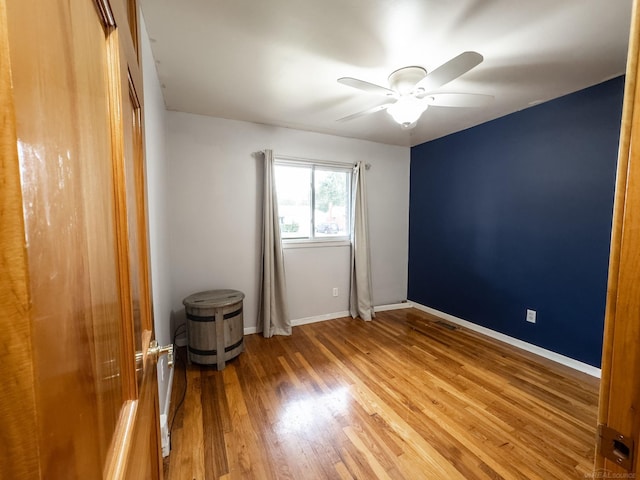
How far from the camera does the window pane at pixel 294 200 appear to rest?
3.23m

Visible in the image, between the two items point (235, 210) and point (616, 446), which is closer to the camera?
point (616, 446)

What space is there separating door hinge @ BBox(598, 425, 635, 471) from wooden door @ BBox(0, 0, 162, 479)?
837mm

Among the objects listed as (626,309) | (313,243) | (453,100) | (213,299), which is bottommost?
(213,299)

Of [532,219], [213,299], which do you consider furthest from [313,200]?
[532,219]

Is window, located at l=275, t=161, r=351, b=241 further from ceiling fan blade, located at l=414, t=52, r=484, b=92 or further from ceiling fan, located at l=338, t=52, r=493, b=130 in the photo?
ceiling fan blade, located at l=414, t=52, r=484, b=92

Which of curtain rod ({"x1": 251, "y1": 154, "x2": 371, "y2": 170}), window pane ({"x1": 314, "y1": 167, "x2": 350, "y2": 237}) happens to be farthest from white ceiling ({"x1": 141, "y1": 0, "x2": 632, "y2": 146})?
window pane ({"x1": 314, "y1": 167, "x2": 350, "y2": 237})

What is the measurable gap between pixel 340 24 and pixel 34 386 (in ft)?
6.21

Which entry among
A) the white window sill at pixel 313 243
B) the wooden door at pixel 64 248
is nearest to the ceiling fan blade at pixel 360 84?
the wooden door at pixel 64 248

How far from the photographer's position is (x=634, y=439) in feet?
1.55

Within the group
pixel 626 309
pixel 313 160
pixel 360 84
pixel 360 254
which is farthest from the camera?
pixel 360 254

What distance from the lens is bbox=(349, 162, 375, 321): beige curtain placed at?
3.48 metres

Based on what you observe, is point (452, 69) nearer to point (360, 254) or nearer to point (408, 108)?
point (408, 108)

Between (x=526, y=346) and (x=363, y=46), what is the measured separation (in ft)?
10.1

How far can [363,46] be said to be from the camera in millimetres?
1689
